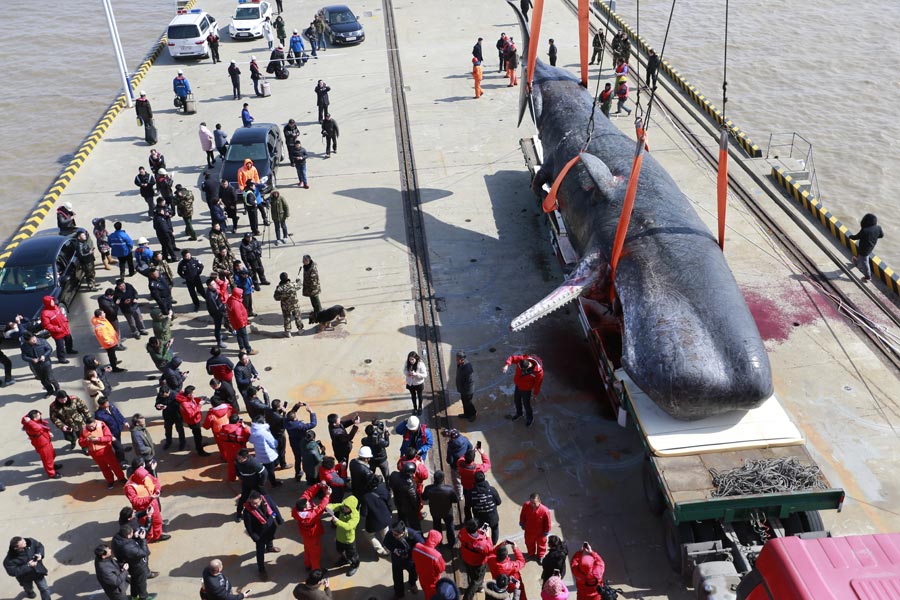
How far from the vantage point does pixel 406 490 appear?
453 inches

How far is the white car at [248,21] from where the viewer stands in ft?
117

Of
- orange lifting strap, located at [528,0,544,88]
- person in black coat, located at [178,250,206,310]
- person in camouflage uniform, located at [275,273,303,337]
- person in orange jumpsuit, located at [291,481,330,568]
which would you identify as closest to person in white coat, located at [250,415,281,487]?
person in orange jumpsuit, located at [291,481,330,568]

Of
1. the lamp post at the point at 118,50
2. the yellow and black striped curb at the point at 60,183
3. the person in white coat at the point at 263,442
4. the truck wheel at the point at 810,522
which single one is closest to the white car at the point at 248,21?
the yellow and black striped curb at the point at 60,183

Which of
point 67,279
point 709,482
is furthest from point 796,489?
point 67,279

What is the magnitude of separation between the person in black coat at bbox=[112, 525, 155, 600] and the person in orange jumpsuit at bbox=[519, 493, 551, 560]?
5.59 meters

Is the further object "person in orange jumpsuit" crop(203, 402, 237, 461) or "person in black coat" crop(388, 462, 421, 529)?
"person in orange jumpsuit" crop(203, 402, 237, 461)

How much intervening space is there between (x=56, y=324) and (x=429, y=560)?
10497mm

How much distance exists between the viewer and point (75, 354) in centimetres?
1712

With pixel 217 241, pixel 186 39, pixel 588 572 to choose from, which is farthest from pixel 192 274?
pixel 186 39

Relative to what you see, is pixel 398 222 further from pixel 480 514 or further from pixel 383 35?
pixel 383 35

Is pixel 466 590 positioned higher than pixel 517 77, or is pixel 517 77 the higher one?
pixel 517 77

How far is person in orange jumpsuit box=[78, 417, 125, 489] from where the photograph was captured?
12992mm

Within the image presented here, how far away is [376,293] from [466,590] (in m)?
9.12

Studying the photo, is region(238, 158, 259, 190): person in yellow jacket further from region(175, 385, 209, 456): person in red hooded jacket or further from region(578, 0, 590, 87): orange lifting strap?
region(578, 0, 590, 87): orange lifting strap
